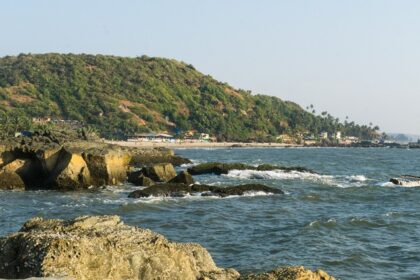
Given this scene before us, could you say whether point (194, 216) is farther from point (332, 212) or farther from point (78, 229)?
point (78, 229)

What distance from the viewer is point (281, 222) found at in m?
27.8

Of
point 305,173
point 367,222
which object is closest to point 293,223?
point 367,222

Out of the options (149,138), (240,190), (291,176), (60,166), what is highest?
(149,138)

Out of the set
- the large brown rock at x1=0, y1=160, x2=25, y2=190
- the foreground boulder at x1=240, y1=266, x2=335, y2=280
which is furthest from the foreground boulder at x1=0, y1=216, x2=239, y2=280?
the large brown rock at x1=0, y1=160, x2=25, y2=190

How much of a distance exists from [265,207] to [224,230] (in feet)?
26.8

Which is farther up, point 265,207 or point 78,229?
point 78,229

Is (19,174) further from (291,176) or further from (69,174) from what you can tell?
(291,176)

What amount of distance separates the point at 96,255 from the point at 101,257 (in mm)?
94

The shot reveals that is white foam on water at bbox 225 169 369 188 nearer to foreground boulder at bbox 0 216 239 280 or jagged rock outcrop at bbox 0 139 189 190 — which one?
jagged rock outcrop at bbox 0 139 189 190

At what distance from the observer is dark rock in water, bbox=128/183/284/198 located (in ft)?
117

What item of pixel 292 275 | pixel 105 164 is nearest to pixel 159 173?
pixel 105 164

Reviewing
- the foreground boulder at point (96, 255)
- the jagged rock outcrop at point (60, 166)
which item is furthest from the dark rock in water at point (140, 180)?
the foreground boulder at point (96, 255)

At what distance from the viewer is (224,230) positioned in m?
25.0

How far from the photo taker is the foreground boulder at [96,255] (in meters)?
7.93
